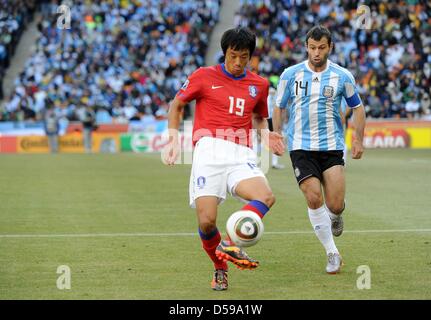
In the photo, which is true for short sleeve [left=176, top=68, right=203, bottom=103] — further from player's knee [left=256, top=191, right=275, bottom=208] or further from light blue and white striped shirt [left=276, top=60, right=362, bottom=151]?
light blue and white striped shirt [left=276, top=60, right=362, bottom=151]

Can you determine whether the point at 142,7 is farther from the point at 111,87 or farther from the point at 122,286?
the point at 122,286

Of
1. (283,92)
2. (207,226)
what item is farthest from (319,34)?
(207,226)

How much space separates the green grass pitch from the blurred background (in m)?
13.8

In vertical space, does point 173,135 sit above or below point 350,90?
below

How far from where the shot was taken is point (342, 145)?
9617 mm

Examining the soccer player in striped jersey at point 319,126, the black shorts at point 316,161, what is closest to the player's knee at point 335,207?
the soccer player in striped jersey at point 319,126

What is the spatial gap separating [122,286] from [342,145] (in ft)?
8.97

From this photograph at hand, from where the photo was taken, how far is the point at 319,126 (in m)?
9.53

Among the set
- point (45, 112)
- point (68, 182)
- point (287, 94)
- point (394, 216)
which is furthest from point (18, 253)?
point (45, 112)

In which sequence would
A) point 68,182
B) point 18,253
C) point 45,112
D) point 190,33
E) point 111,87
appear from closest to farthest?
point 18,253
point 68,182
point 45,112
point 111,87
point 190,33

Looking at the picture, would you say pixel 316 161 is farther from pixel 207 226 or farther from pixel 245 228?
pixel 245 228

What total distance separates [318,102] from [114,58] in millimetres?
30857

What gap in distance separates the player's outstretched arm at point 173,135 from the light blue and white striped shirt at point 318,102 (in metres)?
1.56

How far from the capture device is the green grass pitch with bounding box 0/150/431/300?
26.7 feet
